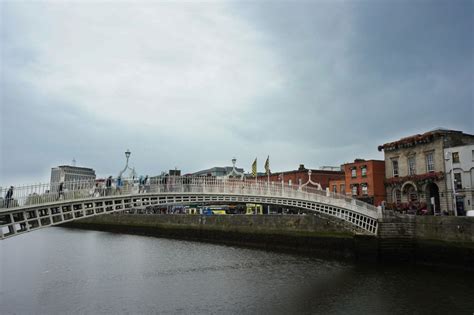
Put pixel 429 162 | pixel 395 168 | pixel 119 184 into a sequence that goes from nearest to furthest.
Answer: pixel 119 184 → pixel 429 162 → pixel 395 168

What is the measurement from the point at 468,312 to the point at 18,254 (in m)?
32.0

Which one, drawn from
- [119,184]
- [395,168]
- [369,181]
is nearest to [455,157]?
[395,168]

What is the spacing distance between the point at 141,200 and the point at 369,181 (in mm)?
24651

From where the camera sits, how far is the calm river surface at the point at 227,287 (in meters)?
15.3

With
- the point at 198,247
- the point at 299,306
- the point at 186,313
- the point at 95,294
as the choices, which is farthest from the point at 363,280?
the point at 198,247

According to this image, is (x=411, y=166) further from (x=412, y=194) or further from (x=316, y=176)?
(x=316, y=176)

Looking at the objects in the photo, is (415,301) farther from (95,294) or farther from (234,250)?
(234,250)

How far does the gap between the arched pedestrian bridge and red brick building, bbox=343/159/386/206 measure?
29.0 ft

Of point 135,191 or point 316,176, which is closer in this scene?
point 135,191

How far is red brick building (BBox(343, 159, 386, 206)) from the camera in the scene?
35188mm

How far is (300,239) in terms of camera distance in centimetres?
3023

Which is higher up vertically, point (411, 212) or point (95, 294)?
point (411, 212)

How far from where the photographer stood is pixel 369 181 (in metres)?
35.8

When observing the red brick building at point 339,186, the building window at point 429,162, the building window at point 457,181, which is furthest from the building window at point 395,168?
the red brick building at point 339,186
